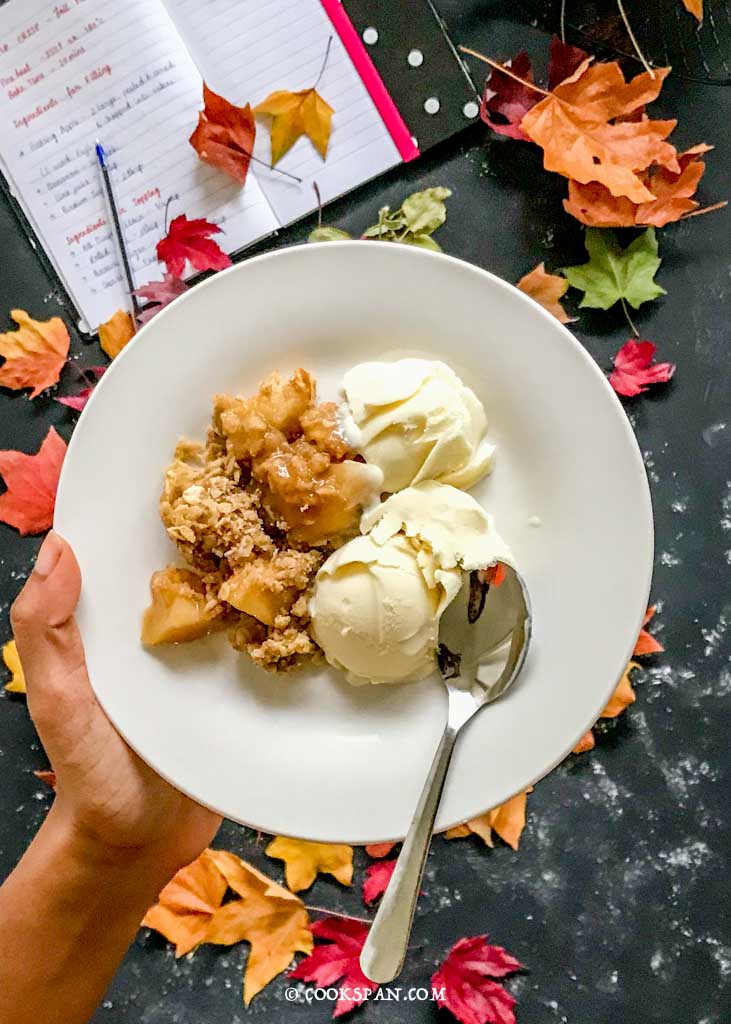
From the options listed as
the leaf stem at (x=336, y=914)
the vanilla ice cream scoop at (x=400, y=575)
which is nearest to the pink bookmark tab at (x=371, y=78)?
the vanilla ice cream scoop at (x=400, y=575)

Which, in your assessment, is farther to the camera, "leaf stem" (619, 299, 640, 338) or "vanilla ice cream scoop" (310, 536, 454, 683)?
"leaf stem" (619, 299, 640, 338)

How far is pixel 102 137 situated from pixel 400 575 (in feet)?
3.06

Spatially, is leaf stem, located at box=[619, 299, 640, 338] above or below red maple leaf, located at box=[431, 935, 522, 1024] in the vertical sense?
above

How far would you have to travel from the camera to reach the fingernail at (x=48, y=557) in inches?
49.6

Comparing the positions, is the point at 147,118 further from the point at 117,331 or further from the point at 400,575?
the point at 400,575

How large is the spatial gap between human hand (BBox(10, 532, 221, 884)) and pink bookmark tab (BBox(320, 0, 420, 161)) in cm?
88

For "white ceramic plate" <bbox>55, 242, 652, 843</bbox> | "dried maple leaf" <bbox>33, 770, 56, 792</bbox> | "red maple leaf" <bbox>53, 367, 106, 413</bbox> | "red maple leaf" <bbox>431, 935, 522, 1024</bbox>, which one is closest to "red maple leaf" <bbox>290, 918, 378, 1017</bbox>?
"red maple leaf" <bbox>431, 935, 522, 1024</bbox>

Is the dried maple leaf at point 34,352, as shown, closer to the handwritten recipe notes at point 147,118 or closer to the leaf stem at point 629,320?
the handwritten recipe notes at point 147,118

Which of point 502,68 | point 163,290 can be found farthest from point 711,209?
point 163,290

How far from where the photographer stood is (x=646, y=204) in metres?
1.49

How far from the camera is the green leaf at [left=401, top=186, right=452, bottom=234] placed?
1.53 metres

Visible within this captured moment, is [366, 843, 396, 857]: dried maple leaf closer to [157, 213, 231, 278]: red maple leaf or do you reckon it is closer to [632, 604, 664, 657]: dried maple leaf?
[632, 604, 664, 657]: dried maple leaf

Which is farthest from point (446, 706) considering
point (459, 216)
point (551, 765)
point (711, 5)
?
point (711, 5)

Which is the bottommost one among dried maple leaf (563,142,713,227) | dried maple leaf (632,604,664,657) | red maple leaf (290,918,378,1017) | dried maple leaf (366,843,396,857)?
red maple leaf (290,918,378,1017)
